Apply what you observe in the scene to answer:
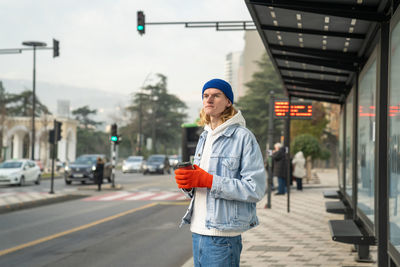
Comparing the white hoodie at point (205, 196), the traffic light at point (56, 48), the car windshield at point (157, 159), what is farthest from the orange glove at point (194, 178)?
the car windshield at point (157, 159)

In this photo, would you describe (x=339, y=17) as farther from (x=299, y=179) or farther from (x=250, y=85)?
(x=250, y=85)

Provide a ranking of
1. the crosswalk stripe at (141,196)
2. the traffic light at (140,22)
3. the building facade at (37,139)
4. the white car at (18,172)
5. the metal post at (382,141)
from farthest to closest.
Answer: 1. the building facade at (37,139)
2. the white car at (18,172)
3. the crosswalk stripe at (141,196)
4. the traffic light at (140,22)
5. the metal post at (382,141)

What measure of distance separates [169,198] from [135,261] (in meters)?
12.8

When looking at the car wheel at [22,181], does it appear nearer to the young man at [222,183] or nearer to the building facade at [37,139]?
the young man at [222,183]

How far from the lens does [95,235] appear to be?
440 inches

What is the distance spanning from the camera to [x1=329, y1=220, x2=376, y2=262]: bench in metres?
6.93

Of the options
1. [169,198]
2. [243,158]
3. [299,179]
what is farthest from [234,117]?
[299,179]

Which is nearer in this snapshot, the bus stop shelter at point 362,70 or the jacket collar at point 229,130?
the jacket collar at point 229,130

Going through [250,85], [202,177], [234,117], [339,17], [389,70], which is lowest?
[202,177]

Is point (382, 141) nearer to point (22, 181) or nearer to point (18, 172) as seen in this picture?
point (18, 172)

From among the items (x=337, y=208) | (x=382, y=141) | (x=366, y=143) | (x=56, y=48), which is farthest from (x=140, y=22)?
(x=382, y=141)

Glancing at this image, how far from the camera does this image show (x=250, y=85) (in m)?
70.0

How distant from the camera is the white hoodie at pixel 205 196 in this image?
136 inches

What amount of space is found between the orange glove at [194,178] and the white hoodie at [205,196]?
14 cm
